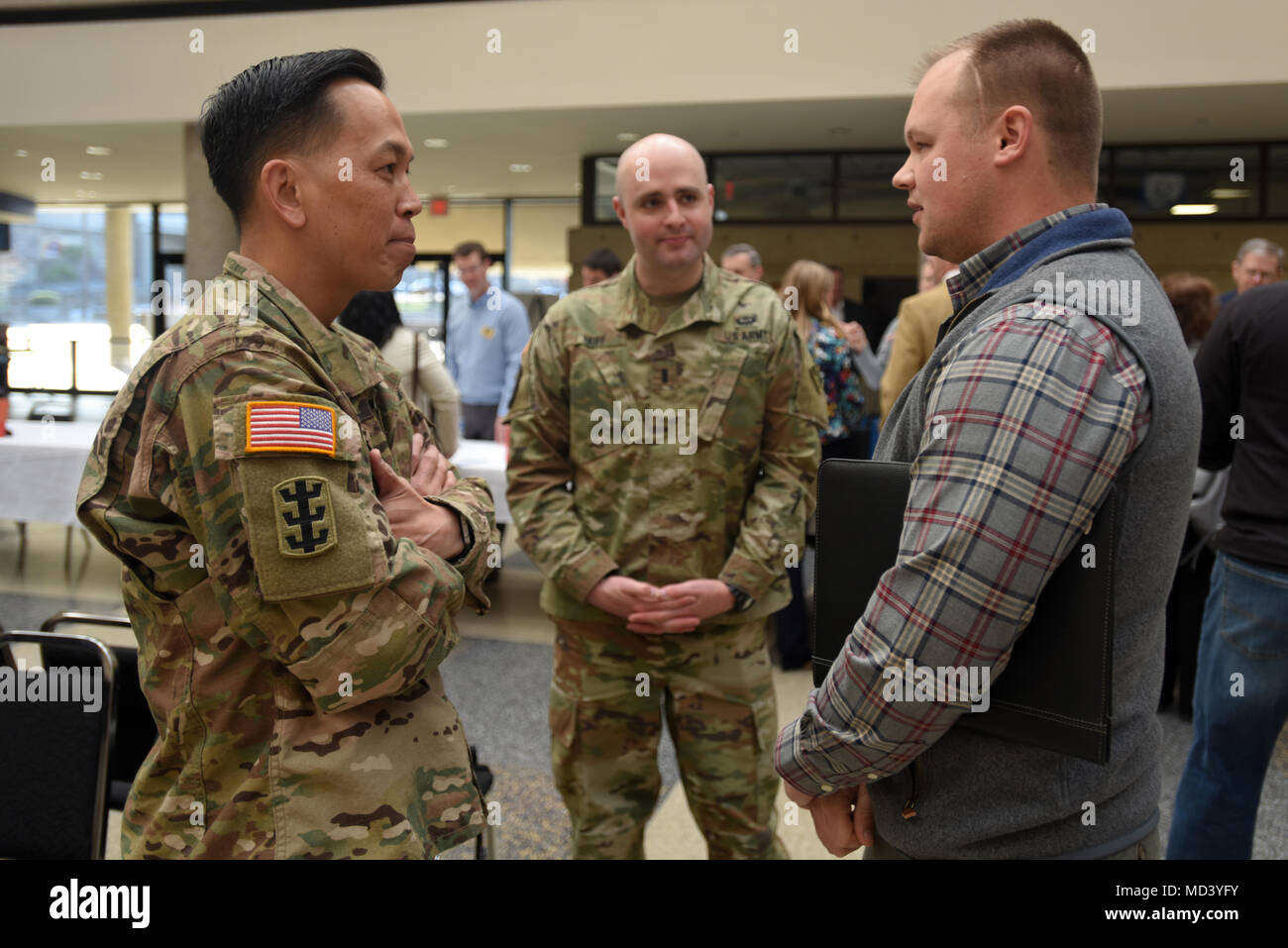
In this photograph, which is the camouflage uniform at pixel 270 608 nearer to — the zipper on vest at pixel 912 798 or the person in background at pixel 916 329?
the zipper on vest at pixel 912 798

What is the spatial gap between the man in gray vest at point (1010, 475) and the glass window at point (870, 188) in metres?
8.35

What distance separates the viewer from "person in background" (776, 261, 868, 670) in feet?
13.9

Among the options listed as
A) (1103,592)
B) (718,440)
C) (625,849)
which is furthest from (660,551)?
(1103,592)

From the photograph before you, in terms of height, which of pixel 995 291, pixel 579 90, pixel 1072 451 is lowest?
pixel 1072 451

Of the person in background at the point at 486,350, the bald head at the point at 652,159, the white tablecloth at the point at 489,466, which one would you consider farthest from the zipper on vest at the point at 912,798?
the person in background at the point at 486,350

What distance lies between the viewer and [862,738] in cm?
110

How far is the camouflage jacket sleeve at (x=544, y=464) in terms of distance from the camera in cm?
219

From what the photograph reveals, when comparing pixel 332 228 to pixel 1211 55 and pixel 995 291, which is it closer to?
pixel 995 291

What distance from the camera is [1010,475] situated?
102 centimetres

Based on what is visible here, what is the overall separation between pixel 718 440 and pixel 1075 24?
224 inches

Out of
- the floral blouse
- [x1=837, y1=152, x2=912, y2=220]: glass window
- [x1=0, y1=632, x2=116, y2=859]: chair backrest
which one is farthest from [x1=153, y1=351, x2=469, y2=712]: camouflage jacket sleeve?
[x1=837, y1=152, x2=912, y2=220]: glass window

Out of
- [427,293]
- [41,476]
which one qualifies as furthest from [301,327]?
[427,293]

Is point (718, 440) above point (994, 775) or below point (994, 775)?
above

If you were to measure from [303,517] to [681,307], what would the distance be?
1.27m
